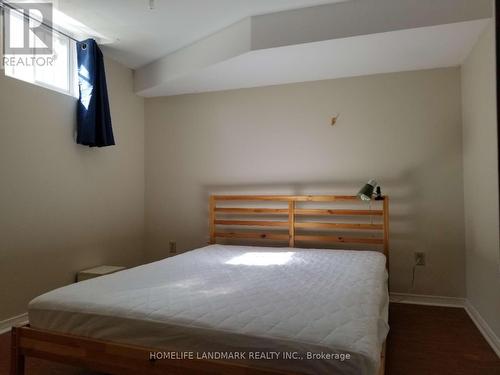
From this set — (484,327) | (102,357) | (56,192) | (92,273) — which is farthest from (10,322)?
(484,327)

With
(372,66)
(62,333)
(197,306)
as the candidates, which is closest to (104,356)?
(62,333)

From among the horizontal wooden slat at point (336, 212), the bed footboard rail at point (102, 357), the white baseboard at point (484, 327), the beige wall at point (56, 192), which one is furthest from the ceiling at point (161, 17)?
the white baseboard at point (484, 327)

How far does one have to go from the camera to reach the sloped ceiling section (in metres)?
2.37

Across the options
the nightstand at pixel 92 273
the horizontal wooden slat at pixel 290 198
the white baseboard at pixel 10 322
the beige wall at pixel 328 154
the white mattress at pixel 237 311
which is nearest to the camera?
the white mattress at pixel 237 311

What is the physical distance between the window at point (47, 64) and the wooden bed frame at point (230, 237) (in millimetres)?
1692

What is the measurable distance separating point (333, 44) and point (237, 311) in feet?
6.79

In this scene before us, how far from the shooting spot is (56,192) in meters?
2.91

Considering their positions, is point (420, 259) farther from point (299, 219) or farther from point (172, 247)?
point (172, 247)

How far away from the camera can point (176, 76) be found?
339 cm

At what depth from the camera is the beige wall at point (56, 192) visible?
255 cm

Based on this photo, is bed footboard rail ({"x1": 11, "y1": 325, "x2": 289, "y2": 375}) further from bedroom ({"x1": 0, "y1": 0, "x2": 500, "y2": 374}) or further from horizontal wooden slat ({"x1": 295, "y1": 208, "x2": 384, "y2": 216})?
horizontal wooden slat ({"x1": 295, "y1": 208, "x2": 384, "y2": 216})

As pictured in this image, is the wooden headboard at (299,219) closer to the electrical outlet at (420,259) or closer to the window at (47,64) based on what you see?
the electrical outlet at (420,259)

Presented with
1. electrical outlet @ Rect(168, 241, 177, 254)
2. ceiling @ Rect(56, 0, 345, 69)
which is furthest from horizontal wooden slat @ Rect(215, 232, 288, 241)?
ceiling @ Rect(56, 0, 345, 69)

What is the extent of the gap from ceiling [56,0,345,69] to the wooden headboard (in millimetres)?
1559
